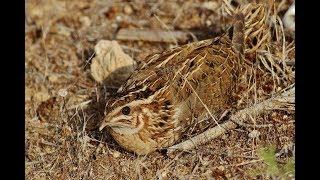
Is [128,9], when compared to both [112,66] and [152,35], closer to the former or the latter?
→ [152,35]

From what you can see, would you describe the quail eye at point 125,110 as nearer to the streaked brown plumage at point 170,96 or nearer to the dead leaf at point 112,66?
the streaked brown plumage at point 170,96

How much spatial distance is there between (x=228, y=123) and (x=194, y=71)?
1.64 feet

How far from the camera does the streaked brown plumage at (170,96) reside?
5027mm

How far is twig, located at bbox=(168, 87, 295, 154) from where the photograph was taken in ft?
17.3

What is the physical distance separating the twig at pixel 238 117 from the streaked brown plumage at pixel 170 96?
0.10m

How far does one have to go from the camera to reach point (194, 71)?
5293 mm

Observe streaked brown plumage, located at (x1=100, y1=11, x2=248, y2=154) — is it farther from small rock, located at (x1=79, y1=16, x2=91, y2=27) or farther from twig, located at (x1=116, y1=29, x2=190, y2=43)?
small rock, located at (x1=79, y1=16, x2=91, y2=27)

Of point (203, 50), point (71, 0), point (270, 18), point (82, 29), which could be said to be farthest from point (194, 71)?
point (71, 0)

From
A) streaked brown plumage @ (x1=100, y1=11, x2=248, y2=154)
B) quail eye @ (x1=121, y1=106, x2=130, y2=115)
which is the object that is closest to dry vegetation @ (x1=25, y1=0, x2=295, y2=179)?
streaked brown plumage @ (x1=100, y1=11, x2=248, y2=154)

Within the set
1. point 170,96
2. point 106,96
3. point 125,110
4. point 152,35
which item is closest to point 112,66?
point 106,96

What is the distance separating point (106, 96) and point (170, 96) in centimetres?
116

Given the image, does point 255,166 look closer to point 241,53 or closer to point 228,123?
point 228,123

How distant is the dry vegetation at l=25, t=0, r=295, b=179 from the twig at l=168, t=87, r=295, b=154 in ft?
0.16

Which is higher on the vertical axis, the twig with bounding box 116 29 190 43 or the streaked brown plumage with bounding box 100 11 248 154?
the streaked brown plumage with bounding box 100 11 248 154
